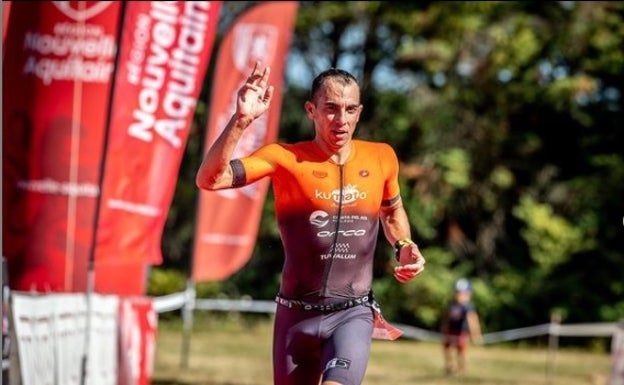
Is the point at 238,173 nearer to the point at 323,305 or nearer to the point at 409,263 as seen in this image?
the point at 323,305

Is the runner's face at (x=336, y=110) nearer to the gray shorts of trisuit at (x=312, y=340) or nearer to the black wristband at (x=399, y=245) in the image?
the black wristband at (x=399, y=245)

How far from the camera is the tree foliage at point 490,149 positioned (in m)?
36.1

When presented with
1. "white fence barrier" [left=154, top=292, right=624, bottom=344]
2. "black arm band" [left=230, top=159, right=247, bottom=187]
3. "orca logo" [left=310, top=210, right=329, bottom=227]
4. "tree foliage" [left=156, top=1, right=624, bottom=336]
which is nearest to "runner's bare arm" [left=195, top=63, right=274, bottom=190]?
"black arm band" [left=230, top=159, right=247, bottom=187]

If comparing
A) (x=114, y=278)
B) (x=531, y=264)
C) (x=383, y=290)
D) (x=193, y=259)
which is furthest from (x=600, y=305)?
(x=114, y=278)

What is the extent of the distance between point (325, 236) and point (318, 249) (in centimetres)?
7

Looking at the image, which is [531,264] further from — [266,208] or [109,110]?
[109,110]

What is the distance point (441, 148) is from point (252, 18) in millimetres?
19964

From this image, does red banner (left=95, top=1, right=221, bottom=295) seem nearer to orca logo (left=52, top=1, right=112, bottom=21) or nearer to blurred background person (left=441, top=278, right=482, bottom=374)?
orca logo (left=52, top=1, right=112, bottom=21)

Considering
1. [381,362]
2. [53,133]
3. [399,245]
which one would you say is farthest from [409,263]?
[381,362]

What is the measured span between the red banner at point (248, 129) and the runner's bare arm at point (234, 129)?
37.6 ft

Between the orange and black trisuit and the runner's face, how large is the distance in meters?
0.16

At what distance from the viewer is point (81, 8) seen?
13156 mm

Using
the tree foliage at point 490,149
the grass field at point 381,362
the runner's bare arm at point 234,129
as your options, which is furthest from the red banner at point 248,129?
the tree foliage at point 490,149

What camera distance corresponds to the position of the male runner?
6383 mm
